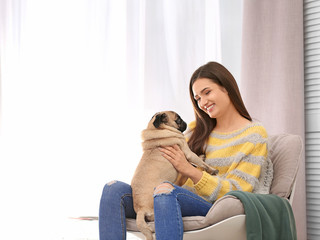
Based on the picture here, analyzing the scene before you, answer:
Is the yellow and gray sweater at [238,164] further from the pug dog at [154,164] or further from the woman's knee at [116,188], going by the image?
the woman's knee at [116,188]

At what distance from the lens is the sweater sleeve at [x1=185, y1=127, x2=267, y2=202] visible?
2.09 m

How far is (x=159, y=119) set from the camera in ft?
7.61

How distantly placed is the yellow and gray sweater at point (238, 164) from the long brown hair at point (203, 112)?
94 mm

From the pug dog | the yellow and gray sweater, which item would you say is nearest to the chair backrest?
the yellow and gray sweater

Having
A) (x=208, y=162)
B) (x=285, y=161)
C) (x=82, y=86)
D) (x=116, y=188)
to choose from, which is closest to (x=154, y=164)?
(x=116, y=188)

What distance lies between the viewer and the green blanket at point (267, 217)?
1.83 meters

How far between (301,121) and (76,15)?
2.05 m

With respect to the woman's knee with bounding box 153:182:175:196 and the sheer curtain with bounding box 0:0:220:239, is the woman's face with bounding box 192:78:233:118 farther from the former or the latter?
the sheer curtain with bounding box 0:0:220:239

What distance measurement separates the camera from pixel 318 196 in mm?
3217

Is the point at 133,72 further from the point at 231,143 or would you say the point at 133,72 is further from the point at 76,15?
the point at 231,143

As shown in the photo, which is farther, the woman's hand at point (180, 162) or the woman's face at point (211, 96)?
the woman's face at point (211, 96)

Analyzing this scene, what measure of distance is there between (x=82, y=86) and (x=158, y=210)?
188cm

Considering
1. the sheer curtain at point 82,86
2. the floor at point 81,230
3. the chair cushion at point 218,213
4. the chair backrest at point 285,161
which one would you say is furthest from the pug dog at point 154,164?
the floor at point 81,230

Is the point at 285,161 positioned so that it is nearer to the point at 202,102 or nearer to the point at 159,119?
the point at 202,102
